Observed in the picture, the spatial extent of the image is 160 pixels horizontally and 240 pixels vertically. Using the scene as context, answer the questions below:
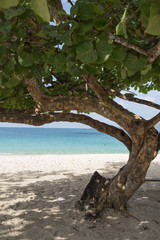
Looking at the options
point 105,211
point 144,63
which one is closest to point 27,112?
point 105,211

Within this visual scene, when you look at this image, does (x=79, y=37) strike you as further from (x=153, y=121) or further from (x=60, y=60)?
(x=153, y=121)

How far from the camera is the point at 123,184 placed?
380cm

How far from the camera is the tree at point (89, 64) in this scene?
4.24 feet

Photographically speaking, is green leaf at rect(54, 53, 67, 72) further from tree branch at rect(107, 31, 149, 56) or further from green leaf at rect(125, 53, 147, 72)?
green leaf at rect(125, 53, 147, 72)

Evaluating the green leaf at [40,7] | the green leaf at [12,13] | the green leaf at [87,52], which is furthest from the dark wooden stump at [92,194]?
the green leaf at [40,7]

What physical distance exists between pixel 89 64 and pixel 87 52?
0.35 m

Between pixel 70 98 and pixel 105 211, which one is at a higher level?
pixel 70 98

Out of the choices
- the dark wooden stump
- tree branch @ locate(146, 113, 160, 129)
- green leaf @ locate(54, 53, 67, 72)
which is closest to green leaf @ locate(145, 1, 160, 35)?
green leaf @ locate(54, 53, 67, 72)

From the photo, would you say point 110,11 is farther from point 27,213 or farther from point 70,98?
point 27,213

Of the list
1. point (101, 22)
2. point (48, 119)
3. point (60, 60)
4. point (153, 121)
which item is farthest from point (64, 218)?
point (101, 22)

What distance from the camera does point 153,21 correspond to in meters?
0.90

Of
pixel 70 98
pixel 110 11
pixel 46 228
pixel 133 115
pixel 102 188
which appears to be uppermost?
pixel 110 11

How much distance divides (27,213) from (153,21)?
4.23 metres

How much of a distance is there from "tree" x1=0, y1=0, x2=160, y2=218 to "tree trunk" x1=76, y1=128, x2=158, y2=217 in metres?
0.02
